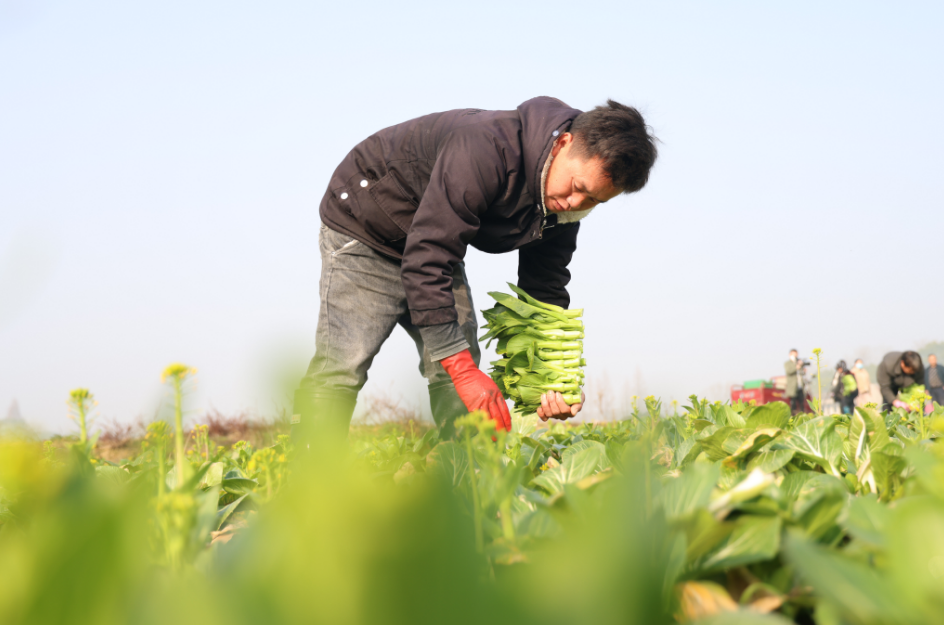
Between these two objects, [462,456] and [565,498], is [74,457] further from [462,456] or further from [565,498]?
[462,456]

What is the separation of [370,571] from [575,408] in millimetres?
3296

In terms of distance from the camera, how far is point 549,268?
158 inches

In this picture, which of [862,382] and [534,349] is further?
[862,382]

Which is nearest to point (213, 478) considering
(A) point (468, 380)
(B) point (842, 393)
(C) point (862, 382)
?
(A) point (468, 380)

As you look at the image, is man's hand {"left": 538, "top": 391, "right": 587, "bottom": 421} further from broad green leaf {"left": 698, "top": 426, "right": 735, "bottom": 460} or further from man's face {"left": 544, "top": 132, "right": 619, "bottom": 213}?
broad green leaf {"left": 698, "top": 426, "right": 735, "bottom": 460}

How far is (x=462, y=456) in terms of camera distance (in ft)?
4.12

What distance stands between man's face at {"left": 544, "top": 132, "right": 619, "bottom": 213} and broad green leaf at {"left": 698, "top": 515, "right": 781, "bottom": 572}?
8.65 ft

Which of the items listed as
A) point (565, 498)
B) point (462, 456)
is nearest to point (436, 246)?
point (462, 456)

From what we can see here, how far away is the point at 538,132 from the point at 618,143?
15.3 inches

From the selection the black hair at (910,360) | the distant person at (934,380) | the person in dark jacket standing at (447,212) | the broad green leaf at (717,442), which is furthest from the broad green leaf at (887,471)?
the distant person at (934,380)

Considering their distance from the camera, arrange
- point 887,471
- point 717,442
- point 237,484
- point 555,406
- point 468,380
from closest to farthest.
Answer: point 887,471
point 717,442
point 237,484
point 468,380
point 555,406

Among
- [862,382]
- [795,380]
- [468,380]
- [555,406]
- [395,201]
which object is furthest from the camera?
[795,380]

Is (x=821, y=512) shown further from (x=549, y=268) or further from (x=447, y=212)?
(x=549, y=268)

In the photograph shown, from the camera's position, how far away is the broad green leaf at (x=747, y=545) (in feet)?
2.01
